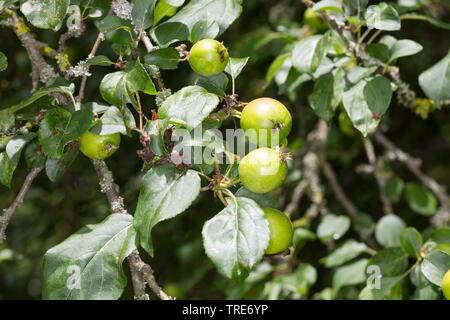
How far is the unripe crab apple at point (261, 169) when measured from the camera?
1.14 metres

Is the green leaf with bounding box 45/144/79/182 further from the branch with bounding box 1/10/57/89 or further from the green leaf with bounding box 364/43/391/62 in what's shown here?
the green leaf with bounding box 364/43/391/62

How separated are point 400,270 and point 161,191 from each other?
2.49 ft

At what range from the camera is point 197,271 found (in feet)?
7.47

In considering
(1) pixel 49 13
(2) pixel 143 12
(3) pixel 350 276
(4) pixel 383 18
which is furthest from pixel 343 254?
(1) pixel 49 13

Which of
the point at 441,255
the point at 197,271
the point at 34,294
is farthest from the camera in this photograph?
the point at 34,294

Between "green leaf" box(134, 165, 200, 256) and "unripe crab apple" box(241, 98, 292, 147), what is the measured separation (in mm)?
132

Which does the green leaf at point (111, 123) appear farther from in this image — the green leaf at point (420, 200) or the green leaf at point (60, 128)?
the green leaf at point (420, 200)

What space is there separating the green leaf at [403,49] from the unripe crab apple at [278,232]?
63 centimetres

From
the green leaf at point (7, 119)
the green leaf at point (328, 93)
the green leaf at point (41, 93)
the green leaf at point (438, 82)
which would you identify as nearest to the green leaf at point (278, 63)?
the green leaf at point (328, 93)

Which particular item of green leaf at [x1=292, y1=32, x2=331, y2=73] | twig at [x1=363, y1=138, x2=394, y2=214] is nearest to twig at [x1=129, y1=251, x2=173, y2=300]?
green leaf at [x1=292, y1=32, x2=331, y2=73]

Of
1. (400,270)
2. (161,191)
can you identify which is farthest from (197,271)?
(161,191)

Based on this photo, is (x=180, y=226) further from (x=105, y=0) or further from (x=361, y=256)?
(x=105, y=0)
